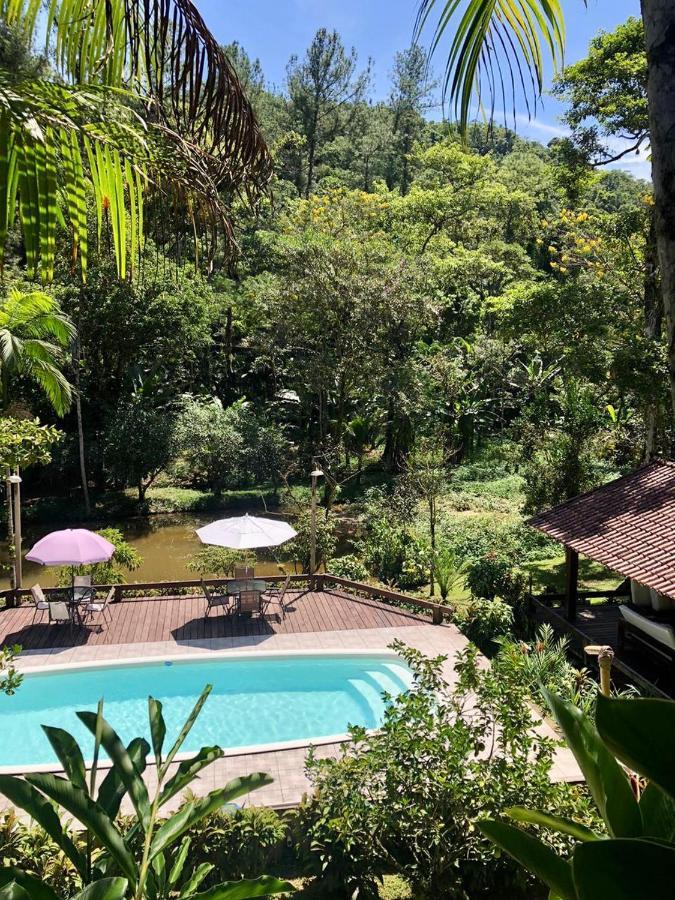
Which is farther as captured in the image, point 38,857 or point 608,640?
point 608,640

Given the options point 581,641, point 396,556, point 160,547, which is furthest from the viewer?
point 160,547

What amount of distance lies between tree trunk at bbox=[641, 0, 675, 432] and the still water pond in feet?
50.1

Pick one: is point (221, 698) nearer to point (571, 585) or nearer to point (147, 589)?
point (147, 589)

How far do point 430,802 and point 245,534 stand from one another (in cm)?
762

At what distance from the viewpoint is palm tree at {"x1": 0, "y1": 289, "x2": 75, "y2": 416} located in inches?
463

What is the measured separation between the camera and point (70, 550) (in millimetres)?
11359

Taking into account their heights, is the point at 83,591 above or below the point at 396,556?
above

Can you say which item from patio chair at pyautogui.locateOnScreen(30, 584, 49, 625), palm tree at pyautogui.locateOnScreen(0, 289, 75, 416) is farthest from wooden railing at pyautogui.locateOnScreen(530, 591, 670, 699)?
palm tree at pyautogui.locateOnScreen(0, 289, 75, 416)

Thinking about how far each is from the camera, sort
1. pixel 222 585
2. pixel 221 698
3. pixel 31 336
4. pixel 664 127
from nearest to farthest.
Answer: pixel 664 127
pixel 221 698
pixel 222 585
pixel 31 336

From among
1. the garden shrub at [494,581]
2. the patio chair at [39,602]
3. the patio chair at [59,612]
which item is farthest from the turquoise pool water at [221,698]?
the garden shrub at [494,581]

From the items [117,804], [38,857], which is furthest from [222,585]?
[117,804]

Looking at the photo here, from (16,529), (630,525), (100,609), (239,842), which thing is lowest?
(100,609)

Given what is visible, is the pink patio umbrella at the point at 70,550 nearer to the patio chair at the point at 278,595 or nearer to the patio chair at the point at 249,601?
the patio chair at the point at 249,601

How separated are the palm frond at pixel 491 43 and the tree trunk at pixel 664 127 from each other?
881 mm
